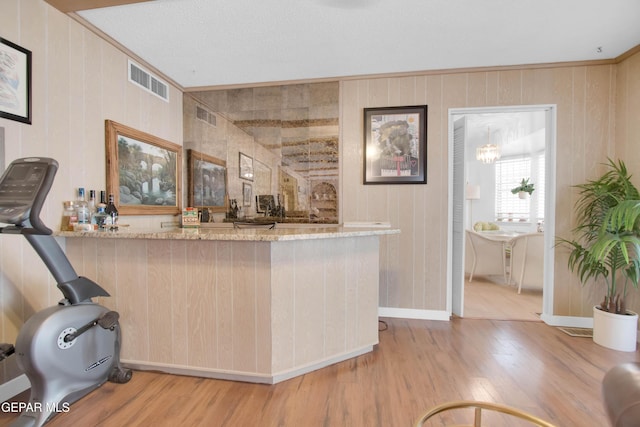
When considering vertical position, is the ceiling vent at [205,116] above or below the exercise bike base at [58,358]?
above

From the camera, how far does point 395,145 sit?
10.4ft

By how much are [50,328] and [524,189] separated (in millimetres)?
7467

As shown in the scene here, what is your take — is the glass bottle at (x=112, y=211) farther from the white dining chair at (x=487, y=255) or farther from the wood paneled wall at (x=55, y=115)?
the white dining chair at (x=487, y=255)

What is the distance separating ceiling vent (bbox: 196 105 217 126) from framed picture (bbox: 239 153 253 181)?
1.75 ft

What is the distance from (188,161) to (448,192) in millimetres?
3047

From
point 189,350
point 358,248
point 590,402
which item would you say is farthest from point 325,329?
point 590,402

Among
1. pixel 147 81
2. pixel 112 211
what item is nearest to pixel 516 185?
pixel 147 81

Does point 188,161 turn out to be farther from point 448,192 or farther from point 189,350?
point 448,192

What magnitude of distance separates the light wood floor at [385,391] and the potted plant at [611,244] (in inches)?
7.8

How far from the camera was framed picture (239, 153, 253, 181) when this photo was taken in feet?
11.3

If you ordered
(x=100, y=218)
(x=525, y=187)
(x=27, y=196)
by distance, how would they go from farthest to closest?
(x=525, y=187), (x=100, y=218), (x=27, y=196)

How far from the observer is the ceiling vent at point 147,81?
9.02ft

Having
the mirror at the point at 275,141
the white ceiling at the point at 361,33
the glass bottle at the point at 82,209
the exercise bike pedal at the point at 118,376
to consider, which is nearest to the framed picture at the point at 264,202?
the mirror at the point at 275,141

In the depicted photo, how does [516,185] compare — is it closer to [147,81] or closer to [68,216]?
[147,81]
